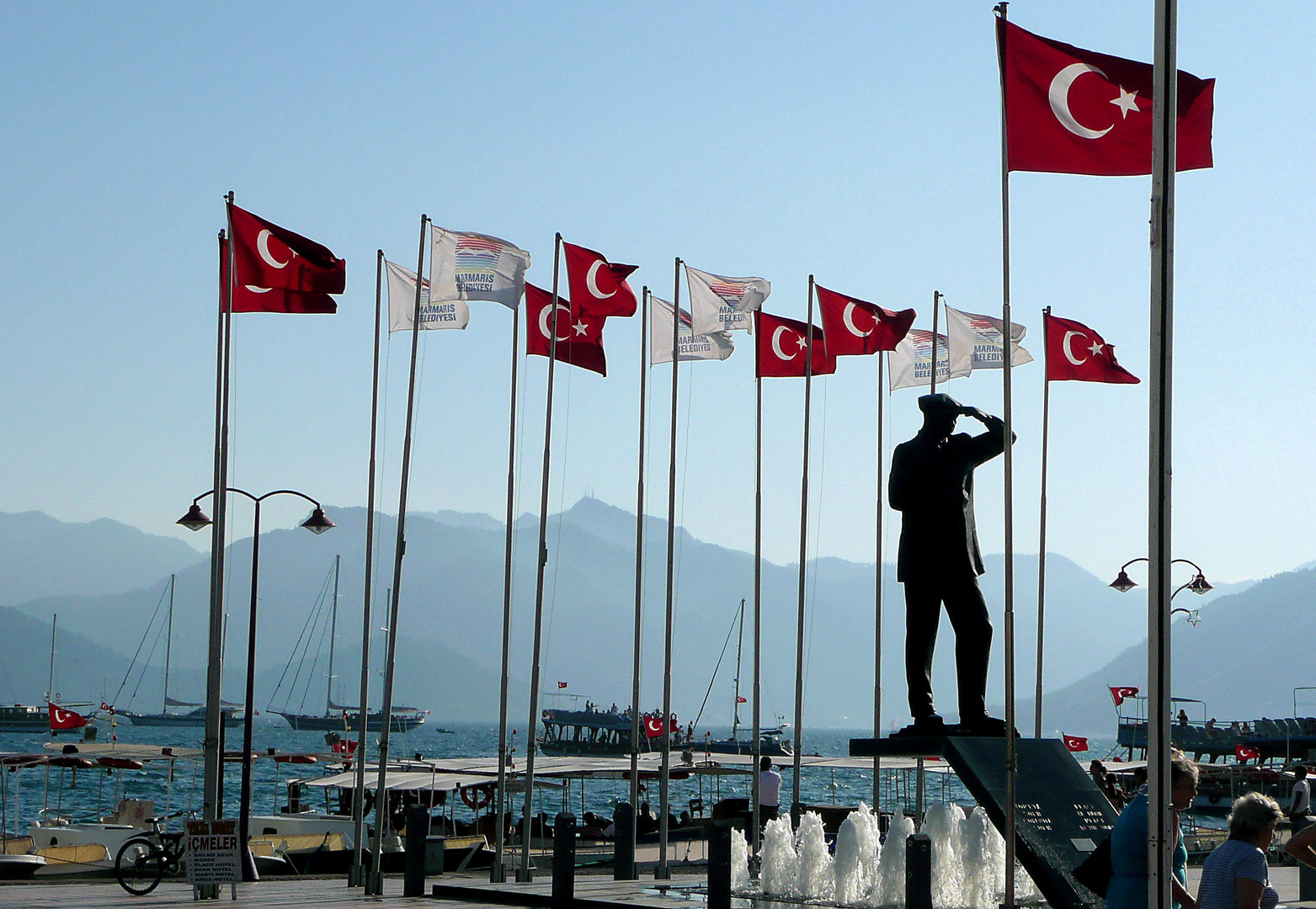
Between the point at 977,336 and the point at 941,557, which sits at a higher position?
the point at 977,336

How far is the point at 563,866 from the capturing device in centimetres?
1808

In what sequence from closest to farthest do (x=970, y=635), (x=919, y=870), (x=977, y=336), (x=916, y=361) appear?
1. (x=919, y=870)
2. (x=970, y=635)
3. (x=977, y=336)
4. (x=916, y=361)

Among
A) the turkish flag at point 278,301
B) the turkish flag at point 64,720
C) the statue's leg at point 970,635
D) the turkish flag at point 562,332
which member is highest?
the turkish flag at point 562,332

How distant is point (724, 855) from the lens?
52.6ft

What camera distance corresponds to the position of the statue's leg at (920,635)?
54.3 ft

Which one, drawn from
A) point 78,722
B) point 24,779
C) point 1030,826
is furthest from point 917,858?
point 24,779

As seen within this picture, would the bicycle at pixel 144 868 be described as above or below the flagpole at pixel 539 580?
below

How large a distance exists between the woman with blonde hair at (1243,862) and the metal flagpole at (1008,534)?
5.13 metres

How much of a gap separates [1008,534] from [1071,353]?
1141 centimetres

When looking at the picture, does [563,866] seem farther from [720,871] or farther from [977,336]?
[977,336]

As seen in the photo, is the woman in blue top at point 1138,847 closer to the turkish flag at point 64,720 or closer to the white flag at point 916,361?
the white flag at point 916,361

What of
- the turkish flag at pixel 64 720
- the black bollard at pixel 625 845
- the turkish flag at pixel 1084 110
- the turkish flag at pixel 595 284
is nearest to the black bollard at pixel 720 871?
the black bollard at pixel 625 845

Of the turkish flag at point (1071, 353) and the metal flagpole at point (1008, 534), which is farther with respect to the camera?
the turkish flag at point (1071, 353)

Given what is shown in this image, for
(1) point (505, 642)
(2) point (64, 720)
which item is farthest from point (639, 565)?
(2) point (64, 720)
